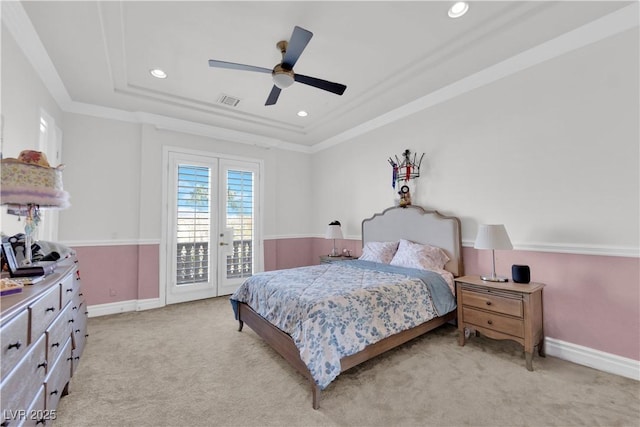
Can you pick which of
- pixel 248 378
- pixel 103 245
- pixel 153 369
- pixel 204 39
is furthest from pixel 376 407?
pixel 103 245

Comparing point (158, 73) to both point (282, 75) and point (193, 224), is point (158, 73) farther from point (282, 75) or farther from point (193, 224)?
point (193, 224)

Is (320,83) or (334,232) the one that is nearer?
(320,83)

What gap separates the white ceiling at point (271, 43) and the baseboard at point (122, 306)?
2.79 m

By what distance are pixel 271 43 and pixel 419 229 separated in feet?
9.11

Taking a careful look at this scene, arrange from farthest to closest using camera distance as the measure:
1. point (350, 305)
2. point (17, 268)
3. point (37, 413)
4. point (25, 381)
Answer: point (350, 305)
point (17, 268)
point (37, 413)
point (25, 381)

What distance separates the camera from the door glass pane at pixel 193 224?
14.7 feet

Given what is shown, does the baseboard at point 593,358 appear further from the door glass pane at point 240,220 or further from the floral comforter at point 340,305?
the door glass pane at point 240,220

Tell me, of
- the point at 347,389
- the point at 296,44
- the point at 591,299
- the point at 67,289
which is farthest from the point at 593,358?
the point at 67,289

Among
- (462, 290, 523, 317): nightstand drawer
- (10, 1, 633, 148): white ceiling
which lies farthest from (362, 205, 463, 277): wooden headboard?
(10, 1, 633, 148): white ceiling

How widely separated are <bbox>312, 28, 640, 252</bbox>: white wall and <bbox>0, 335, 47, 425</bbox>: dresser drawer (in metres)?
3.71

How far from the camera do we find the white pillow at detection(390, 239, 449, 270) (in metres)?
3.31

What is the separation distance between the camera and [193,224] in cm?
456

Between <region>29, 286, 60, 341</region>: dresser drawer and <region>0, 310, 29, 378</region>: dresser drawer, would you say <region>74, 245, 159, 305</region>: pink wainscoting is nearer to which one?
<region>29, 286, 60, 341</region>: dresser drawer

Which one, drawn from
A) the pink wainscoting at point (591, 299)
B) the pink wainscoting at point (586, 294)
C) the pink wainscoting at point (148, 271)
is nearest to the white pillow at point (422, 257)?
the pink wainscoting at point (586, 294)
